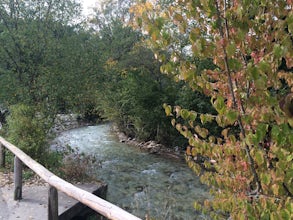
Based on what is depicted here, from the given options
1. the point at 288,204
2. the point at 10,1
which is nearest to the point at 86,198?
the point at 288,204

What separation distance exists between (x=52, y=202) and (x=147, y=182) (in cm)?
495

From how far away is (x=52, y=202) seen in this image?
412cm

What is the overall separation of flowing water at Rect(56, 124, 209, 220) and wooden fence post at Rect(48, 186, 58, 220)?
1885mm

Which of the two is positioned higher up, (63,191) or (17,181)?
(63,191)

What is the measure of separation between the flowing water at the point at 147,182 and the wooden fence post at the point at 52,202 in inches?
74.2

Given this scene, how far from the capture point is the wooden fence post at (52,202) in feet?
13.4

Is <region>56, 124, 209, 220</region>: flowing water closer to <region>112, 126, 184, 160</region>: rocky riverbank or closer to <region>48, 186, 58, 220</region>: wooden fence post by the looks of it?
<region>112, 126, 184, 160</region>: rocky riverbank

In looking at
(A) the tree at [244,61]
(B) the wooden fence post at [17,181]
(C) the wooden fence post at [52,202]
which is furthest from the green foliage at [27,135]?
(A) the tree at [244,61]

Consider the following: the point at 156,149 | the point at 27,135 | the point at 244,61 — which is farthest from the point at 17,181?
the point at 156,149

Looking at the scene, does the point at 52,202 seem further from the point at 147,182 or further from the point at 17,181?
the point at 147,182

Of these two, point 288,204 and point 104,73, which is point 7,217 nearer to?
point 288,204

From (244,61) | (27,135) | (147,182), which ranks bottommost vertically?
(147,182)

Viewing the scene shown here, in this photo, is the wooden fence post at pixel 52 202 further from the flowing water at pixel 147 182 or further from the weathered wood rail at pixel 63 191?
the flowing water at pixel 147 182

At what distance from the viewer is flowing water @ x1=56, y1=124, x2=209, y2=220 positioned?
6855 mm
